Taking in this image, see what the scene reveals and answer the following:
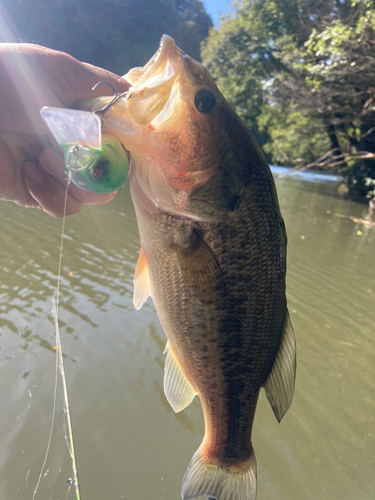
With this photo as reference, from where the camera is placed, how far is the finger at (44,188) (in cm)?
151

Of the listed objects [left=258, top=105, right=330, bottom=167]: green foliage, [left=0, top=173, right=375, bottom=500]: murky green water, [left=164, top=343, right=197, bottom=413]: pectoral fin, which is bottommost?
[left=0, top=173, right=375, bottom=500]: murky green water

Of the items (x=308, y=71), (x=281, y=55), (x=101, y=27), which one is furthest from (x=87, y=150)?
(x=101, y=27)

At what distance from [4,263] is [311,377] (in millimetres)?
5151

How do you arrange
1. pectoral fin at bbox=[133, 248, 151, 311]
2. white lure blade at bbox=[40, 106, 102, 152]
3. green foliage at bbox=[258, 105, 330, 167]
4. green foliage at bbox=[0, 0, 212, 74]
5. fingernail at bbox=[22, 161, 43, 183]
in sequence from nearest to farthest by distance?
white lure blade at bbox=[40, 106, 102, 152] < fingernail at bbox=[22, 161, 43, 183] < pectoral fin at bbox=[133, 248, 151, 311] < green foliage at bbox=[258, 105, 330, 167] < green foliage at bbox=[0, 0, 212, 74]

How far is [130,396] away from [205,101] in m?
2.95

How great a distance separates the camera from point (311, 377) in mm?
3799

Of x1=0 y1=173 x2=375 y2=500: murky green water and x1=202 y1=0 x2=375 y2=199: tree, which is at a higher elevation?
x1=202 y1=0 x2=375 y2=199: tree

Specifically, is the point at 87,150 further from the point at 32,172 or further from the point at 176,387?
the point at 176,387

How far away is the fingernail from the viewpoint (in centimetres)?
150

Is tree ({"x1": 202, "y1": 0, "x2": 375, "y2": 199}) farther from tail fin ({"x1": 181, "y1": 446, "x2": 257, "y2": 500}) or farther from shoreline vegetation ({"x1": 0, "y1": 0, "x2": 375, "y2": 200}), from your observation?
tail fin ({"x1": 181, "y1": 446, "x2": 257, "y2": 500})

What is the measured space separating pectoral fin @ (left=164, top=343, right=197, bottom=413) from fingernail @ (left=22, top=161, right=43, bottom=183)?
109 centimetres

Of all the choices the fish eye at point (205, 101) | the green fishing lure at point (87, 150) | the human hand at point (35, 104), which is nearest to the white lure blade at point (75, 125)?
the green fishing lure at point (87, 150)

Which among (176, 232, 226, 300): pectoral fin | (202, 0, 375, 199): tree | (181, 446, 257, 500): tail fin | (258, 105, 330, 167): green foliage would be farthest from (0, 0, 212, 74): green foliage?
(181, 446, 257, 500): tail fin

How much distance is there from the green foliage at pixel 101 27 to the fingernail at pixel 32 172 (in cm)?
3507
